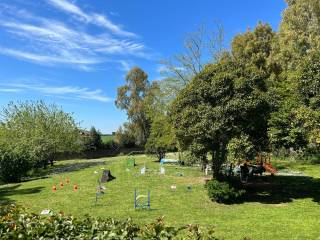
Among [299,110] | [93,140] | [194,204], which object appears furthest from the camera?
[93,140]

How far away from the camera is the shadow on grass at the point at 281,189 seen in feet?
66.6

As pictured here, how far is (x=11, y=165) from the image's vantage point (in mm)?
33625

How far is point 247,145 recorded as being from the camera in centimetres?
1938

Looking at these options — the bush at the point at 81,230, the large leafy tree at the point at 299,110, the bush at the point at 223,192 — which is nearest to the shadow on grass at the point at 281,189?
the bush at the point at 223,192

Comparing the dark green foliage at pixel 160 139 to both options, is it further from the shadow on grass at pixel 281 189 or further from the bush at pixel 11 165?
the bush at pixel 11 165

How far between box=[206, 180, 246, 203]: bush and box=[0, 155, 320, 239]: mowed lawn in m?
0.44

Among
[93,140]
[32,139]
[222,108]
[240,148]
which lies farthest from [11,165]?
[93,140]

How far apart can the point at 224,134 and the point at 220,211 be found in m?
4.74

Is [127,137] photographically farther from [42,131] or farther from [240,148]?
[240,148]

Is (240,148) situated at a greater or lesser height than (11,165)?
greater

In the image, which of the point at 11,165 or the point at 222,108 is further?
the point at 11,165

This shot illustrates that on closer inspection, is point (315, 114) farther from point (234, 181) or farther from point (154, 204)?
point (154, 204)

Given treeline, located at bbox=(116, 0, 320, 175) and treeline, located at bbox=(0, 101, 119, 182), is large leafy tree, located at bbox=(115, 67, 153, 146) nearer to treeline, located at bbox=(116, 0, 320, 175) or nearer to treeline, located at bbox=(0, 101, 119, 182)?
treeline, located at bbox=(0, 101, 119, 182)

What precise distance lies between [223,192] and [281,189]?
19.1 ft
